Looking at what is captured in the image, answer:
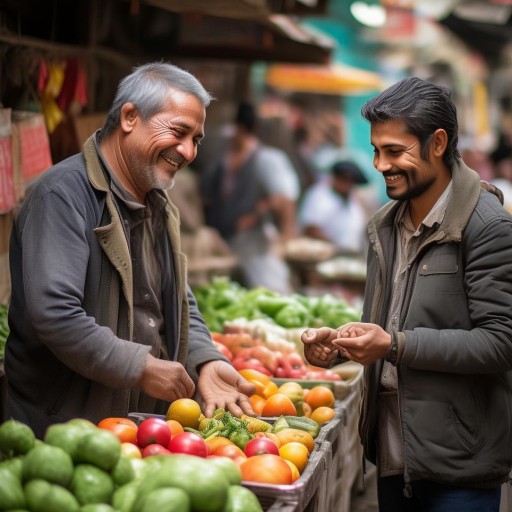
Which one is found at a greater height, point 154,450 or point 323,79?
point 323,79

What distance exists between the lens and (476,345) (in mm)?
3400

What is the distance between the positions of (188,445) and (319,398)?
1.64 m

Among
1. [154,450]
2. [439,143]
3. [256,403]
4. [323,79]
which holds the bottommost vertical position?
[256,403]

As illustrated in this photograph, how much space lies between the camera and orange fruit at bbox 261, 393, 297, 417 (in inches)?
170

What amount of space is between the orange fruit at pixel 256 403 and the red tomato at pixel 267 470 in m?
1.08

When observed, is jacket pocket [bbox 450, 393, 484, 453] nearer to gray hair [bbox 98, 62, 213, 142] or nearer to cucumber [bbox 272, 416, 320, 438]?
cucumber [bbox 272, 416, 320, 438]

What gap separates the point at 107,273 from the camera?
3.75 meters

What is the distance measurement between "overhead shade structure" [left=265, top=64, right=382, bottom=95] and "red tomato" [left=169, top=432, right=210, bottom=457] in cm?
1213

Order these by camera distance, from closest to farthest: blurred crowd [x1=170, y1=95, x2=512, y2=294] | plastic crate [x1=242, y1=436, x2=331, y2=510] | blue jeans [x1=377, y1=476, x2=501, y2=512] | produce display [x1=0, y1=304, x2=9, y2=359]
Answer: plastic crate [x1=242, y1=436, x2=331, y2=510]
blue jeans [x1=377, y1=476, x2=501, y2=512]
produce display [x1=0, y1=304, x2=9, y2=359]
blurred crowd [x1=170, y1=95, x2=512, y2=294]

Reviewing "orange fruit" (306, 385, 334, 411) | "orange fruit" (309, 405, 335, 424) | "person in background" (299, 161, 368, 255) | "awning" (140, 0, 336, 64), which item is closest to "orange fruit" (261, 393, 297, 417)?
"orange fruit" (309, 405, 335, 424)

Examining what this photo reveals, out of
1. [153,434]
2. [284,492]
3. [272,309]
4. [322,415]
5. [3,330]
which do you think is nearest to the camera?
[284,492]

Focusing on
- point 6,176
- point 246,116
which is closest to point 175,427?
point 6,176

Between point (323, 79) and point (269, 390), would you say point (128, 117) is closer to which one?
point (269, 390)

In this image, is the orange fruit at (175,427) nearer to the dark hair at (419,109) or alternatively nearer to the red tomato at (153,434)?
the red tomato at (153,434)
